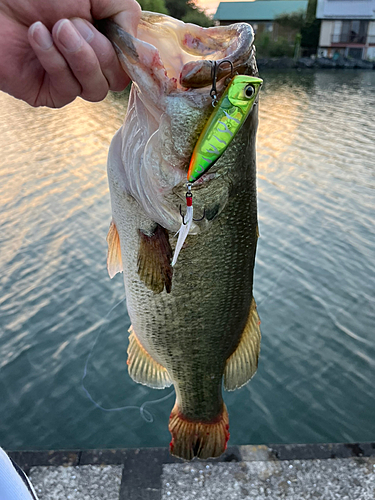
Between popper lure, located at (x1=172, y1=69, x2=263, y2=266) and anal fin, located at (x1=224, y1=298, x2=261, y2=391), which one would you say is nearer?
popper lure, located at (x1=172, y1=69, x2=263, y2=266)

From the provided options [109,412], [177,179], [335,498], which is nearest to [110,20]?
[177,179]

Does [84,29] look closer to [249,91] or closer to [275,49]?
[249,91]

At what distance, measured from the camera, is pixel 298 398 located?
13.6 ft

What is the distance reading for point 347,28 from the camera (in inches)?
1610

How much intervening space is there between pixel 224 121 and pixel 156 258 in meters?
0.64

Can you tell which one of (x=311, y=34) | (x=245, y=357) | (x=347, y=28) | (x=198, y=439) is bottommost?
(x=198, y=439)

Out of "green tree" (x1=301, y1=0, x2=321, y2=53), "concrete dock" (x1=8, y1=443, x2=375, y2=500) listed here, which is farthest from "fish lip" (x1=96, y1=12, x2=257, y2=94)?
"green tree" (x1=301, y1=0, x2=321, y2=53)

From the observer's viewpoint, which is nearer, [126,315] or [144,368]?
[144,368]

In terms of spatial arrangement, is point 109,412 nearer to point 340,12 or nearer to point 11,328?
point 11,328

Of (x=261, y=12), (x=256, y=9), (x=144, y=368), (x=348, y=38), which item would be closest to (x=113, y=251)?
(x=144, y=368)

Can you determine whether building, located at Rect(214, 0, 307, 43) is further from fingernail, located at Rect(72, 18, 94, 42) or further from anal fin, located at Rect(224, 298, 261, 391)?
fingernail, located at Rect(72, 18, 94, 42)

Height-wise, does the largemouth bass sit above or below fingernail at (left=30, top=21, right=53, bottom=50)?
below

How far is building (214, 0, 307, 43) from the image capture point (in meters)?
47.8

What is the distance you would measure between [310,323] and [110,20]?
4440mm
